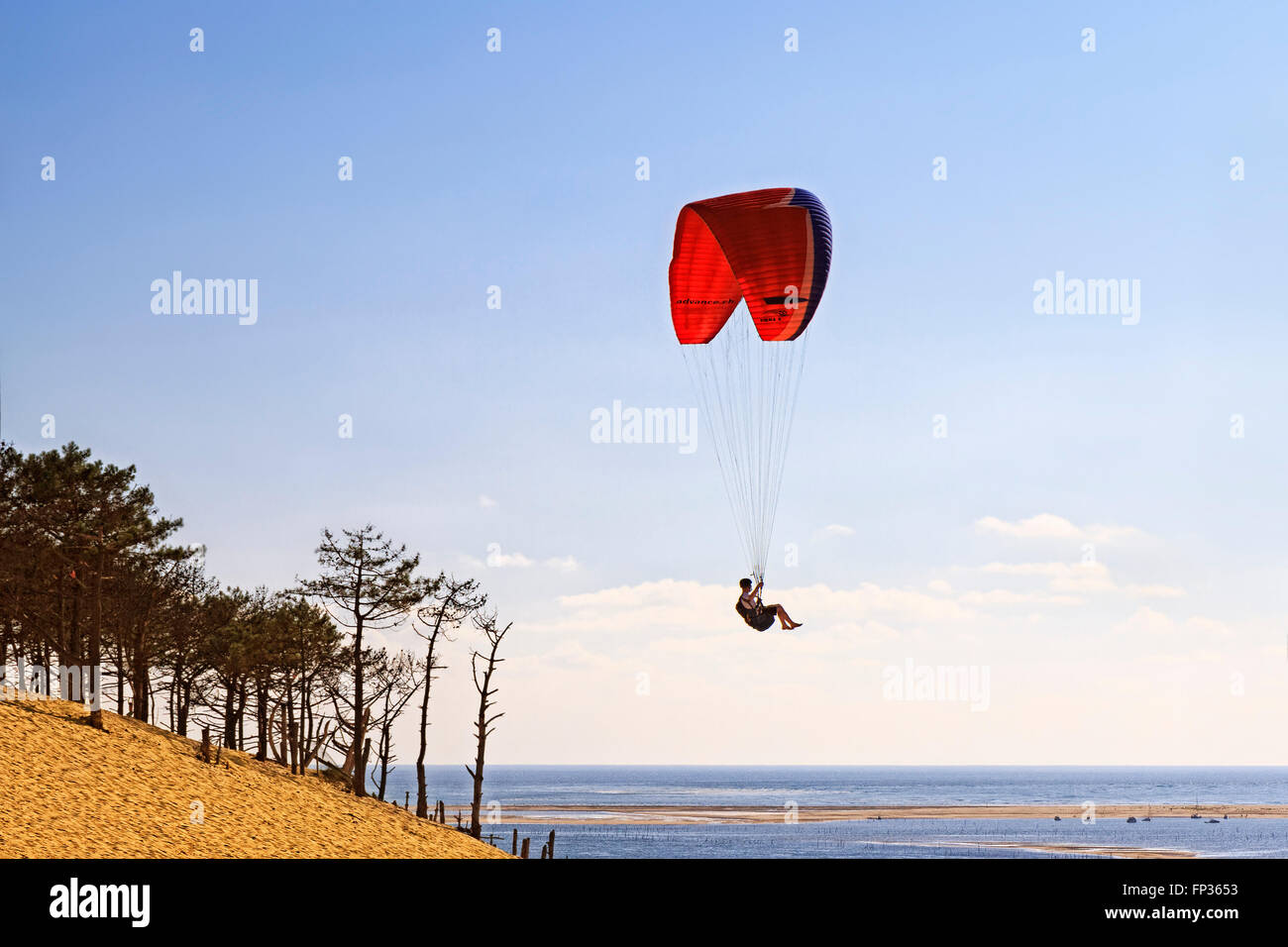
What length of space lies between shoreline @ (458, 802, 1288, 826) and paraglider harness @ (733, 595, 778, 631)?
102m

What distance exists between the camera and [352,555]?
42.5 m

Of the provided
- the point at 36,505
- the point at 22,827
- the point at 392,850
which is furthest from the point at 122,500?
the point at 22,827

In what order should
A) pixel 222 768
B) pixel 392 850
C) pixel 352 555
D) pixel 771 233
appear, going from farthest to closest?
1. pixel 352 555
2. pixel 222 768
3. pixel 392 850
4. pixel 771 233

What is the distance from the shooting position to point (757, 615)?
20.6 m

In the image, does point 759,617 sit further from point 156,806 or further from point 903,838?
point 903,838

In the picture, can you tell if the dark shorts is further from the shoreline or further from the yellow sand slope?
the shoreline

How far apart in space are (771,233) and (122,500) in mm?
28237

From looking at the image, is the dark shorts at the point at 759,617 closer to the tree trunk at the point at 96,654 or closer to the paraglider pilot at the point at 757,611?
the paraglider pilot at the point at 757,611

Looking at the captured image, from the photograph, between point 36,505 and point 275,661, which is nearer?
point 36,505

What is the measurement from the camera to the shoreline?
127938mm

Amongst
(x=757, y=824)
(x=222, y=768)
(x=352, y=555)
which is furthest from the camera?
(x=757, y=824)
